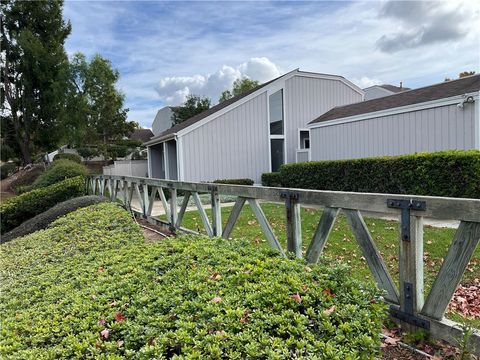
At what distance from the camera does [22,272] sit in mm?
4566

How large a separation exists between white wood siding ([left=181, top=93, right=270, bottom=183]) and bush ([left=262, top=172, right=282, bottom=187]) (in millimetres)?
942

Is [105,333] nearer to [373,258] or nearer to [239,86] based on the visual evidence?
[373,258]

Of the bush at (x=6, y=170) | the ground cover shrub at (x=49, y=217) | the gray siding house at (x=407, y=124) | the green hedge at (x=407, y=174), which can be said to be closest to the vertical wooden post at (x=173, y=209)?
the ground cover shrub at (x=49, y=217)

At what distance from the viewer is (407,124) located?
1116 centimetres

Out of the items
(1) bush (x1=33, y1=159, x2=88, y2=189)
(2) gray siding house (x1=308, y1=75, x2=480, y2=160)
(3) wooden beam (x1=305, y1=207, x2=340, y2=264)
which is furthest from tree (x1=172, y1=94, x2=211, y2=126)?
(3) wooden beam (x1=305, y1=207, x2=340, y2=264)

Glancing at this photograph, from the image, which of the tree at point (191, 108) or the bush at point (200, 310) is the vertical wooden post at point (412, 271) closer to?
the bush at point (200, 310)

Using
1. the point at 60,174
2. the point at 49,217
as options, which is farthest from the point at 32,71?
the point at 49,217

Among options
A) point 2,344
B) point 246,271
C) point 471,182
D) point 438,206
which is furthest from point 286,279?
point 471,182

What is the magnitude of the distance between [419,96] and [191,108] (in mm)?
24773

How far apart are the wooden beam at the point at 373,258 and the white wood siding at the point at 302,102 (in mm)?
14606

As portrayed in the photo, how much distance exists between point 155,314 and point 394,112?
1137 cm

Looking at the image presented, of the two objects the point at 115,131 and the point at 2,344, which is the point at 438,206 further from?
the point at 115,131

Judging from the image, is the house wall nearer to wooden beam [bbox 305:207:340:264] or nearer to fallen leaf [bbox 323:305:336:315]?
wooden beam [bbox 305:207:340:264]

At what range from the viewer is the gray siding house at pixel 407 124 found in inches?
379
